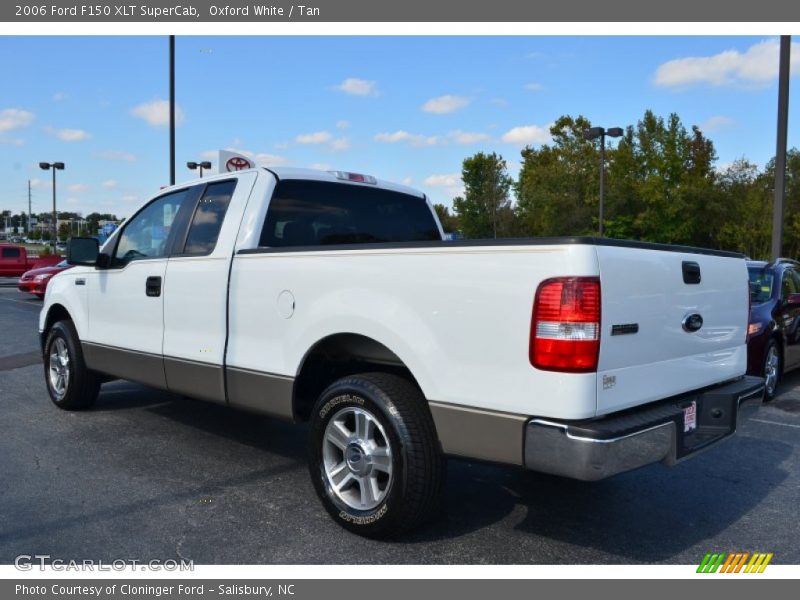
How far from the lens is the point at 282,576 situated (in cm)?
317

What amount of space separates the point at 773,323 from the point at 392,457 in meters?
5.77

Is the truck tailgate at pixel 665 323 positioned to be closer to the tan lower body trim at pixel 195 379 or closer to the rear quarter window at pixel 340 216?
the rear quarter window at pixel 340 216

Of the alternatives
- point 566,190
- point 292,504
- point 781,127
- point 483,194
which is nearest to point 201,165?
point 781,127

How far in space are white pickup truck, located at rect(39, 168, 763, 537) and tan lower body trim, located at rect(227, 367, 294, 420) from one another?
0.04 feet

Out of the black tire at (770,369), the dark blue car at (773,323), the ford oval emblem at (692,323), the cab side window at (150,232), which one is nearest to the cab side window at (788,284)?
the dark blue car at (773,323)

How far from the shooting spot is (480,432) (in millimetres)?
3096

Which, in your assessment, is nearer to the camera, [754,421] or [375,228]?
[375,228]

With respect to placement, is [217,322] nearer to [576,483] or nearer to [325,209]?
[325,209]

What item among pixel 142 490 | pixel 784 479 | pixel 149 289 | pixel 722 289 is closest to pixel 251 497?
Result: pixel 142 490

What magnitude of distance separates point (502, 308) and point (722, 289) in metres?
1.58

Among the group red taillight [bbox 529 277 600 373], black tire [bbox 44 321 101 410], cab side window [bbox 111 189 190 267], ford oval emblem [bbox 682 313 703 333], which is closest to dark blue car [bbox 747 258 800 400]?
ford oval emblem [bbox 682 313 703 333]

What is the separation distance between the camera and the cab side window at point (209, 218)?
4.65 meters

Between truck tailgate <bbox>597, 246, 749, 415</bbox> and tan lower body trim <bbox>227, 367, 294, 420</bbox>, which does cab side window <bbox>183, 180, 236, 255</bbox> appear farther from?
truck tailgate <bbox>597, 246, 749, 415</bbox>

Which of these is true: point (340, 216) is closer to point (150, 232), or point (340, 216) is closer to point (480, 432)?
point (150, 232)
